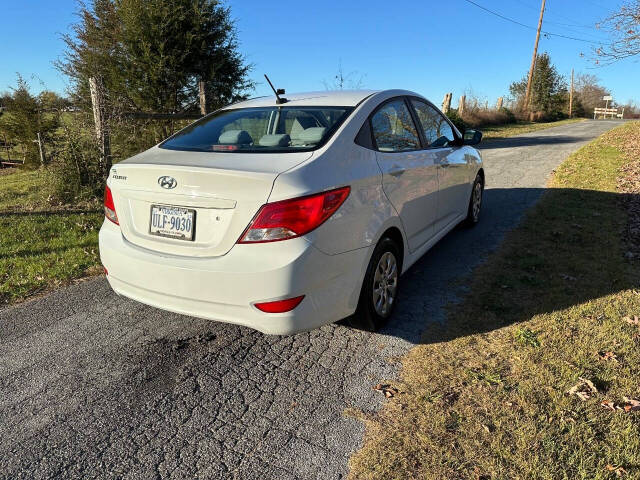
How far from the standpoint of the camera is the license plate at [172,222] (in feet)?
8.40

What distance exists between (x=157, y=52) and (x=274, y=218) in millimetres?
9863

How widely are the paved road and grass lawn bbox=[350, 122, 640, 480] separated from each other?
0.21 m

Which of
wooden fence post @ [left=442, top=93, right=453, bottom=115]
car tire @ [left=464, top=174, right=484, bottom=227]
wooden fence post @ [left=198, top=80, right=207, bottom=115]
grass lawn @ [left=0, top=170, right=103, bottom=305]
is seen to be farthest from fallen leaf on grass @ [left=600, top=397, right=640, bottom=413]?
wooden fence post @ [left=442, top=93, right=453, bottom=115]

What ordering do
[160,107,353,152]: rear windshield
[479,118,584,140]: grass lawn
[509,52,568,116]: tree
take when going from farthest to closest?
[509,52,568,116]: tree
[479,118,584,140]: grass lawn
[160,107,353,152]: rear windshield

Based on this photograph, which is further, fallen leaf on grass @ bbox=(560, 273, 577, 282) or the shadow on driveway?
fallen leaf on grass @ bbox=(560, 273, 577, 282)

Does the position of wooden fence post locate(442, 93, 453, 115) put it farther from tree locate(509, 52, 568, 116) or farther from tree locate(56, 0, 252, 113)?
tree locate(509, 52, 568, 116)

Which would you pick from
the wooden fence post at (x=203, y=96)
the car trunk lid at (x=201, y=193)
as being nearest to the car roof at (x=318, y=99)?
the car trunk lid at (x=201, y=193)

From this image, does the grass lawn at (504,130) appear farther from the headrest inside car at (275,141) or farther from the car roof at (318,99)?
the headrest inside car at (275,141)

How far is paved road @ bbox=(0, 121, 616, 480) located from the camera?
2.12 meters

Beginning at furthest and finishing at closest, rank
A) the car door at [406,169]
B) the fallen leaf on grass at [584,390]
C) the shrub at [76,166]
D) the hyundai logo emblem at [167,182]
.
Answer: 1. the shrub at [76,166]
2. the car door at [406,169]
3. the hyundai logo emblem at [167,182]
4. the fallen leaf on grass at [584,390]

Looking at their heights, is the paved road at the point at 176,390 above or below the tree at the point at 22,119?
below

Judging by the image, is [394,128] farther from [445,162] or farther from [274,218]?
[274,218]

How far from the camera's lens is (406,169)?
3.44 metres

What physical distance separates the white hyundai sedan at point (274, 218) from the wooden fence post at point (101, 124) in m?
4.57
